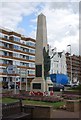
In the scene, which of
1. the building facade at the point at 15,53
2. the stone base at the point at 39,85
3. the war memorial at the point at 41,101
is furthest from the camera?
the building facade at the point at 15,53

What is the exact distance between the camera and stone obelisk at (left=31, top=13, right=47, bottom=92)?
87.6 ft

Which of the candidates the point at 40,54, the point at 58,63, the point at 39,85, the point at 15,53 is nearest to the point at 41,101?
the point at 39,85

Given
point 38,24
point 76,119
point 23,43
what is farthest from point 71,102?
point 23,43

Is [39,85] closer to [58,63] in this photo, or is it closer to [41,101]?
[41,101]

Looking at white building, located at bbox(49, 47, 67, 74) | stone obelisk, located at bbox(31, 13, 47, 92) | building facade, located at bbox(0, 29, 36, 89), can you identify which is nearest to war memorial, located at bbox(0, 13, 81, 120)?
stone obelisk, located at bbox(31, 13, 47, 92)

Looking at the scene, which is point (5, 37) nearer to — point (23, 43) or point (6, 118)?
point (23, 43)

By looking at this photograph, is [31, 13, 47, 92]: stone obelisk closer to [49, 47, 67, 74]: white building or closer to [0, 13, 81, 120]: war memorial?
[0, 13, 81, 120]: war memorial

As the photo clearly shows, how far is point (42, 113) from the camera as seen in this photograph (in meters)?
11.5

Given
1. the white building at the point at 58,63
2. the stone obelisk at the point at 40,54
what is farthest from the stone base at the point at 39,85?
the white building at the point at 58,63

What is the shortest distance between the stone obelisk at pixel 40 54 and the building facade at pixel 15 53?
1293 inches

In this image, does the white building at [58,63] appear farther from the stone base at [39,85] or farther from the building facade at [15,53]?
the stone base at [39,85]

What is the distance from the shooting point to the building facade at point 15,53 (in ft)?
214

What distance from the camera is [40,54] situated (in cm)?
2709

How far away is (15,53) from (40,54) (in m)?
45.8
